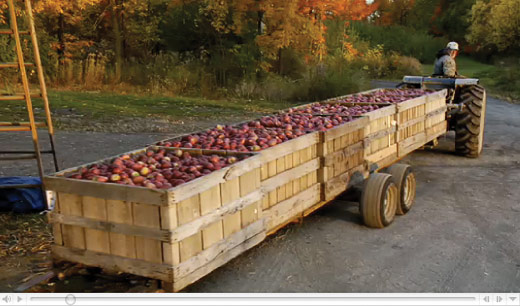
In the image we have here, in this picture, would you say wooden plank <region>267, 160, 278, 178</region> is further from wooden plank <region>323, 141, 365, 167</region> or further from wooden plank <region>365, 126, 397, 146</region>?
wooden plank <region>365, 126, 397, 146</region>

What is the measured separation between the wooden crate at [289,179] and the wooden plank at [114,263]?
1323mm

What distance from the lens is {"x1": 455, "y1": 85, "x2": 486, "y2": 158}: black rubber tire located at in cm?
1030

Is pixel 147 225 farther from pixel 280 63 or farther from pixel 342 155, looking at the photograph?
pixel 280 63

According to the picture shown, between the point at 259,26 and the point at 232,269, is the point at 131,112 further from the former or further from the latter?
the point at 232,269

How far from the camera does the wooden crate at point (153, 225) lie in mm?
4078

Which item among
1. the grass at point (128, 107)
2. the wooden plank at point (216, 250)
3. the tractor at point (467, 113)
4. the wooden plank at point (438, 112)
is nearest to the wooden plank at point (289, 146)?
the wooden plank at point (216, 250)

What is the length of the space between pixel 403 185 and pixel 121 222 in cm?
398

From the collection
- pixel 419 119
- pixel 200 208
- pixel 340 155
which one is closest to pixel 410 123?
pixel 419 119

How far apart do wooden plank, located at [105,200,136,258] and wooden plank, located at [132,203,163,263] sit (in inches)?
1.9

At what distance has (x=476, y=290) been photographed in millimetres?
4797

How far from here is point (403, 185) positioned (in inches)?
274

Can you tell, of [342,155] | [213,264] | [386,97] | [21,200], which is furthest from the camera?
[386,97]

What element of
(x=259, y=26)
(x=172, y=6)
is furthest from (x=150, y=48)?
(x=259, y=26)

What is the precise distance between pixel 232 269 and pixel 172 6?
20.4 m
